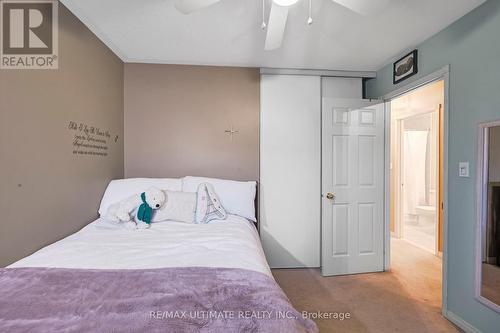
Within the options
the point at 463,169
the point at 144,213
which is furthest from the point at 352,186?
the point at 144,213

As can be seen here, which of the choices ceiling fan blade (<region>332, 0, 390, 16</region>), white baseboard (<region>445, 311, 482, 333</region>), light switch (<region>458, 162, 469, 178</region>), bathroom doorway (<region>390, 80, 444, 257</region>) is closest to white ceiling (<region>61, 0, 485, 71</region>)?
ceiling fan blade (<region>332, 0, 390, 16</region>)

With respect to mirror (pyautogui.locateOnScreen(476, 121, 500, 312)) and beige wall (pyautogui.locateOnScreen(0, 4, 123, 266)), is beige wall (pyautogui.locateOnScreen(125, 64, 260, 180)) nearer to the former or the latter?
beige wall (pyautogui.locateOnScreen(0, 4, 123, 266))

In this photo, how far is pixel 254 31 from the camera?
80.5 inches

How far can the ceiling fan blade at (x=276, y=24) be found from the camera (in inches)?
55.1

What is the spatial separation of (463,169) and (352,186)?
106 cm

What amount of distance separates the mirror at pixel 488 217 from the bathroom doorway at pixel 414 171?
2.12 meters

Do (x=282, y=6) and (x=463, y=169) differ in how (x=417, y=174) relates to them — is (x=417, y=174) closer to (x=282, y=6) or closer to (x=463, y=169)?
(x=463, y=169)

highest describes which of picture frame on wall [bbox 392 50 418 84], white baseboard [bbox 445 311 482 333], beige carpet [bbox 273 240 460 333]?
picture frame on wall [bbox 392 50 418 84]

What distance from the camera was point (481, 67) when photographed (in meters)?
1.70

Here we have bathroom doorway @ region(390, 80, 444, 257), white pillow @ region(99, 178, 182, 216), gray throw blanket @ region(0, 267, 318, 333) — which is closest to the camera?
gray throw blanket @ region(0, 267, 318, 333)

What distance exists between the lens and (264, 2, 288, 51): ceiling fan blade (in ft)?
4.59

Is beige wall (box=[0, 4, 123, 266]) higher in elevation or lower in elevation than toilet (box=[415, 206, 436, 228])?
higher

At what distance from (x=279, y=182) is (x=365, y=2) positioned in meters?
1.89

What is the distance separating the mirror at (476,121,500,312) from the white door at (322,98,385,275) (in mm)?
1125
